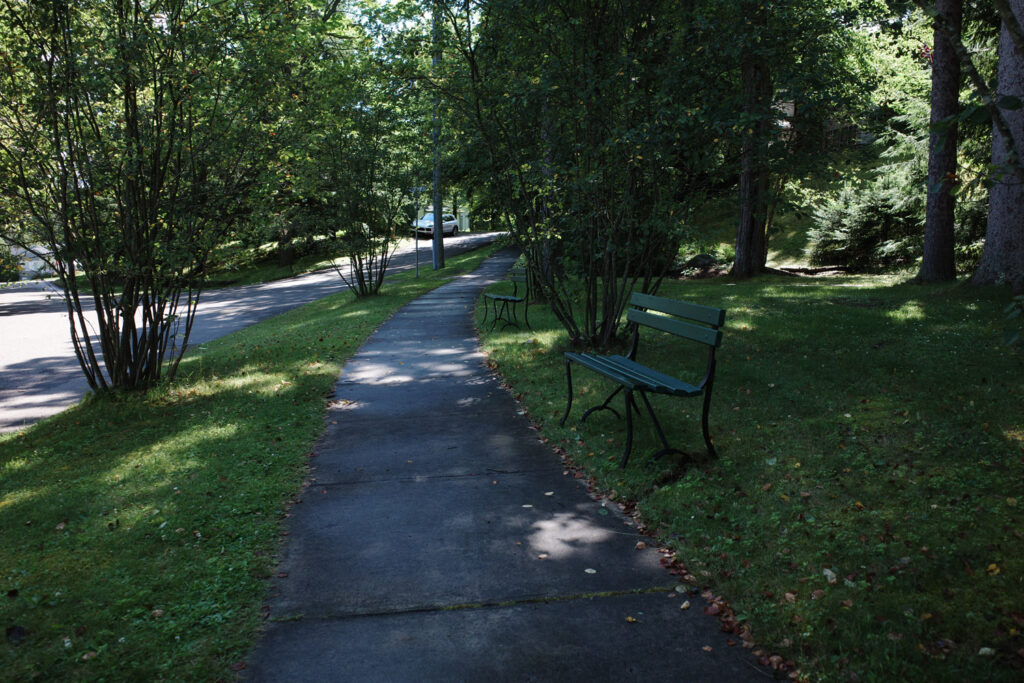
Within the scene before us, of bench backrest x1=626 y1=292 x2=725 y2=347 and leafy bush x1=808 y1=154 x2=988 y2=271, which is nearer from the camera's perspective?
bench backrest x1=626 y1=292 x2=725 y2=347

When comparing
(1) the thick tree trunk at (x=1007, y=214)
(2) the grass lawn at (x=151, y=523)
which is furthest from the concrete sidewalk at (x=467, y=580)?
(1) the thick tree trunk at (x=1007, y=214)

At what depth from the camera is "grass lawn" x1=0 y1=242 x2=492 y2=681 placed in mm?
3227

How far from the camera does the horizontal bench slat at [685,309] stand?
539 centimetres

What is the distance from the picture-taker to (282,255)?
117ft

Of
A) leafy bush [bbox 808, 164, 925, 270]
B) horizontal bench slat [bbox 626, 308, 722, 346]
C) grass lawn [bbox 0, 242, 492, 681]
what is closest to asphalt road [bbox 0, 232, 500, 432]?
grass lawn [bbox 0, 242, 492, 681]

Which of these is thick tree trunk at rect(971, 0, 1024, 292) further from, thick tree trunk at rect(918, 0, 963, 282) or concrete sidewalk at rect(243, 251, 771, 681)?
concrete sidewalk at rect(243, 251, 771, 681)

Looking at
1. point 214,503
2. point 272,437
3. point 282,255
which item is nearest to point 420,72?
point 272,437

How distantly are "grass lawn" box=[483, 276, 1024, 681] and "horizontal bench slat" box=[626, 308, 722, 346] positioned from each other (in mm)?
871

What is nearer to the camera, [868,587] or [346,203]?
[868,587]

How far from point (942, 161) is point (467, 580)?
1315 cm

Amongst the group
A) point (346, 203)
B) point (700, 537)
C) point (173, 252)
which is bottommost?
point (700, 537)

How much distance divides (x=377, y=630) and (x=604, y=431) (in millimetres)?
3387

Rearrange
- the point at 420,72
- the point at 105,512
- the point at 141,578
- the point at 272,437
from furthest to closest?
the point at 420,72 < the point at 272,437 < the point at 105,512 < the point at 141,578

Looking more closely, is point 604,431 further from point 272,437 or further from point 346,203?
point 346,203
